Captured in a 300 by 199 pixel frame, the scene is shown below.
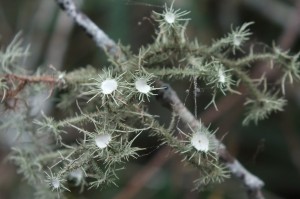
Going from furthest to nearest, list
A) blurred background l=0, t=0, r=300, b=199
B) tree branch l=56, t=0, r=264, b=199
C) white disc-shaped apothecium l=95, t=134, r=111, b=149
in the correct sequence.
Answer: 1. blurred background l=0, t=0, r=300, b=199
2. tree branch l=56, t=0, r=264, b=199
3. white disc-shaped apothecium l=95, t=134, r=111, b=149

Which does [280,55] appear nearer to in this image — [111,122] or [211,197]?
[111,122]

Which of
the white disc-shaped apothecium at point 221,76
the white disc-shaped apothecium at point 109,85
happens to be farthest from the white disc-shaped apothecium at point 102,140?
the white disc-shaped apothecium at point 221,76

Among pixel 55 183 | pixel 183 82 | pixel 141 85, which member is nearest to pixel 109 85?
pixel 141 85

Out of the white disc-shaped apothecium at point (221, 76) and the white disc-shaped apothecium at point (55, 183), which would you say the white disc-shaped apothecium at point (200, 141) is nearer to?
the white disc-shaped apothecium at point (221, 76)

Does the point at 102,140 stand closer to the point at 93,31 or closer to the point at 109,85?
the point at 109,85

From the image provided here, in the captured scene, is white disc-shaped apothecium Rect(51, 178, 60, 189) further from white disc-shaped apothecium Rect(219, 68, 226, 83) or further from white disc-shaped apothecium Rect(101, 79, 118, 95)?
white disc-shaped apothecium Rect(219, 68, 226, 83)

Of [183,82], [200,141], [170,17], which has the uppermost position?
[183,82]

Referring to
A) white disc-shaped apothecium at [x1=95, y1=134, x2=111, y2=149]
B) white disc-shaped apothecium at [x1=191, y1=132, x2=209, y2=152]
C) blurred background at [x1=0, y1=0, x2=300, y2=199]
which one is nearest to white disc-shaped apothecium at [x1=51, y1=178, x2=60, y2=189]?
white disc-shaped apothecium at [x1=95, y1=134, x2=111, y2=149]
